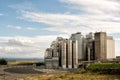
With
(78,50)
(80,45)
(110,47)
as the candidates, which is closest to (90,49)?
(80,45)

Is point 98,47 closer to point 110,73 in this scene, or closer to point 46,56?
point 46,56

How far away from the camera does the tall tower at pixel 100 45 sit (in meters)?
161

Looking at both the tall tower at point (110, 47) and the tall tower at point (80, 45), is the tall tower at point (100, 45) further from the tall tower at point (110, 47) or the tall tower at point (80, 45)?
the tall tower at point (80, 45)

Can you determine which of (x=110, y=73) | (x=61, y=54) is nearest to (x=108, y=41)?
(x=61, y=54)

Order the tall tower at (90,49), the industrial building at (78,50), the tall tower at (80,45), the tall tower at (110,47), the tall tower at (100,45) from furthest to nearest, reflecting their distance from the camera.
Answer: the tall tower at (80,45), the tall tower at (90,49), the tall tower at (110,47), the tall tower at (100,45), the industrial building at (78,50)

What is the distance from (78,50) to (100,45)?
16.8m

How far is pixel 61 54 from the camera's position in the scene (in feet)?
517

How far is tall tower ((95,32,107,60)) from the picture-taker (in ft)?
529

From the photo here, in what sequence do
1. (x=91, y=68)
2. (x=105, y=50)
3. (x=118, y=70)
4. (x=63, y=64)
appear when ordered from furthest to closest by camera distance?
(x=105, y=50) < (x=63, y=64) < (x=91, y=68) < (x=118, y=70)

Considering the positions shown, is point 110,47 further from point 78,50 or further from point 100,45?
point 78,50

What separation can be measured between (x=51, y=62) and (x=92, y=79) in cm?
7963

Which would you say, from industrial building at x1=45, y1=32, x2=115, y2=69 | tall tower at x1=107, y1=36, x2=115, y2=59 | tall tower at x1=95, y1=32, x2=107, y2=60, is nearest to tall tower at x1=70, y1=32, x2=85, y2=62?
industrial building at x1=45, y1=32, x2=115, y2=69

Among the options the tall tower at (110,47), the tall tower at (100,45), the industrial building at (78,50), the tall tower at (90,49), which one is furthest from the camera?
the tall tower at (90,49)

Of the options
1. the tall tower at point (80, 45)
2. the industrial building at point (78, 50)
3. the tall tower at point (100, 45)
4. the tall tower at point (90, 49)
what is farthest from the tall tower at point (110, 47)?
the tall tower at point (80, 45)
